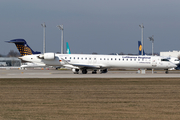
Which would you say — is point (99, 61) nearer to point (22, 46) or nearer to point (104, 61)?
point (104, 61)

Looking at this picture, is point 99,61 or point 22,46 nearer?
point 99,61

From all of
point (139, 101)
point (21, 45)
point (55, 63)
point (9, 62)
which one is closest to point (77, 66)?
point (55, 63)

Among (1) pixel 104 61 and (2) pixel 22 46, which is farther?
(2) pixel 22 46

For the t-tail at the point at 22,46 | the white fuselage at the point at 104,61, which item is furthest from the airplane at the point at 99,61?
the t-tail at the point at 22,46

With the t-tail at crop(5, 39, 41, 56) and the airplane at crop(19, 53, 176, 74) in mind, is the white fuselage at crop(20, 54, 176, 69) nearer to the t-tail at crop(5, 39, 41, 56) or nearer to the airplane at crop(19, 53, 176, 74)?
the airplane at crop(19, 53, 176, 74)

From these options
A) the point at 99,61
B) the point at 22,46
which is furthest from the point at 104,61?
the point at 22,46

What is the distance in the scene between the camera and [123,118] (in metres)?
11.1

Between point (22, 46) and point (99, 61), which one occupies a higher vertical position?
point (22, 46)

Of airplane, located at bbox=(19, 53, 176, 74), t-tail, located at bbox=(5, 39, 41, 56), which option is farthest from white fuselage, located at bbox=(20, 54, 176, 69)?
t-tail, located at bbox=(5, 39, 41, 56)

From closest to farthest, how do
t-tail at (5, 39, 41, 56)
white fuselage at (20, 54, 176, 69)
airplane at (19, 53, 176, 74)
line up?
airplane at (19, 53, 176, 74) → white fuselage at (20, 54, 176, 69) → t-tail at (5, 39, 41, 56)

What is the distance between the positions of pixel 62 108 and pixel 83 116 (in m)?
2.06

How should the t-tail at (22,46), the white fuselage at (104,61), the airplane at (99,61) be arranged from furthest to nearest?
the t-tail at (22,46), the white fuselage at (104,61), the airplane at (99,61)

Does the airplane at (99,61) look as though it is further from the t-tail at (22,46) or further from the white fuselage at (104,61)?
the t-tail at (22,46)

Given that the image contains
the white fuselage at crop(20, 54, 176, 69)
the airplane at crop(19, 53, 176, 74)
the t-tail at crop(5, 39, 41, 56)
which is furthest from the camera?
the t-tail at crop(5, 39, 41, 56)
